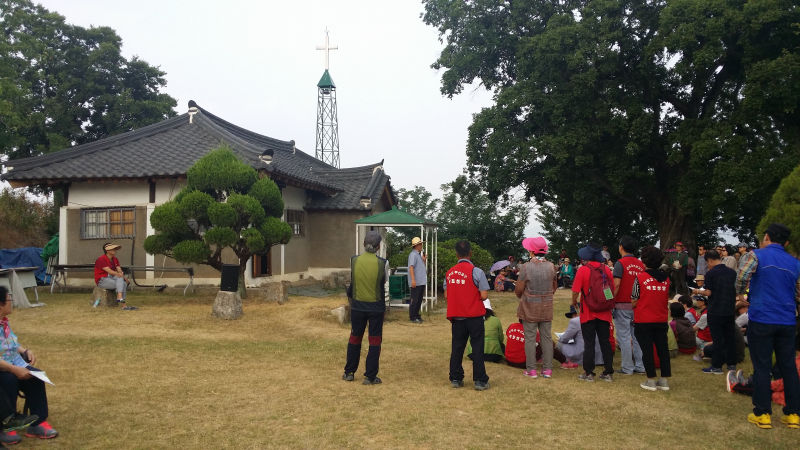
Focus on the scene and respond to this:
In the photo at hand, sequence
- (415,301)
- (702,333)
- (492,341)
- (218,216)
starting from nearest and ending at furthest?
1. (492,341)
2. (702,333)
3. (415,301)
4. (218,216)

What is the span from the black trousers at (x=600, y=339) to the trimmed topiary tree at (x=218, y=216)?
783cm

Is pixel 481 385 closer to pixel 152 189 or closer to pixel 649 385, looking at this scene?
pixel 649 385

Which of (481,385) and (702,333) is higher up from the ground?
(702,333)

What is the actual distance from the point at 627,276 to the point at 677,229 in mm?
13466

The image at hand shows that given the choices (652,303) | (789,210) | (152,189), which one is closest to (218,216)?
(152,189)

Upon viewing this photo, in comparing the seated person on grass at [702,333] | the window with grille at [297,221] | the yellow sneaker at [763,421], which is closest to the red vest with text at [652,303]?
the yellow sneaker at [763,421]

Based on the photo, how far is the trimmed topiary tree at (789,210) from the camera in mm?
7039

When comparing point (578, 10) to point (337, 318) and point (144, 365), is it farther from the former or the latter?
point (144, 365)

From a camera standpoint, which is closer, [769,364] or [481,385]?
[769,364]

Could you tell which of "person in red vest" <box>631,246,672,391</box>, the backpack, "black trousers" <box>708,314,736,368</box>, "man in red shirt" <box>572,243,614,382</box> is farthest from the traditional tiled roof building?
"black trousers" <box>708,314,736,368</box>

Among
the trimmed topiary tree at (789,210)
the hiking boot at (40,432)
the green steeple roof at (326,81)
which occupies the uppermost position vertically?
the green steeple roof at (326,81)

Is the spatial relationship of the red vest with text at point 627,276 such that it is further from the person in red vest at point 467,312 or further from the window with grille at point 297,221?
the window with grille at point 297,221

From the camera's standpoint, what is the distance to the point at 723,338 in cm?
725

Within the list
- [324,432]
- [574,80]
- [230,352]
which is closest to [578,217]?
[574,80]
